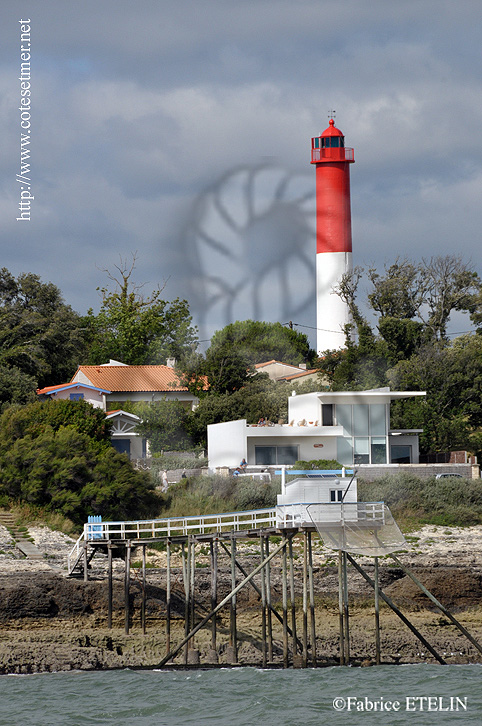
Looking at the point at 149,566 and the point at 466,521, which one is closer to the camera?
the point at 149,566

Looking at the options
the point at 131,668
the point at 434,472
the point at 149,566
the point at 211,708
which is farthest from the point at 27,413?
the point at 211,708

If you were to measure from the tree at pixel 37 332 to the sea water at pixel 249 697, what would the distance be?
4057 centimetres

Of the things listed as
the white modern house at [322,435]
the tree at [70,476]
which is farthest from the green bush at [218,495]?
the white modern house at [322,435]

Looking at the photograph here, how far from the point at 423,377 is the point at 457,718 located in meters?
38.4

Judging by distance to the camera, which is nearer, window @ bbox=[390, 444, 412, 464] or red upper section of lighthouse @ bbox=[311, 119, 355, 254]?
window @ bbox=[390, 444, 412, 464]

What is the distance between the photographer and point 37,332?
249 feet

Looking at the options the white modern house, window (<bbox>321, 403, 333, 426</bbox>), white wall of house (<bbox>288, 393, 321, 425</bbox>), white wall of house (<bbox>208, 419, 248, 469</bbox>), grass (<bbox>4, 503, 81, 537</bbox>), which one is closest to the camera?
grass (<bbox>4, 503, 81, 537</bbox>)

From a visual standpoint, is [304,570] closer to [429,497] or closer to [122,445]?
[429,497]

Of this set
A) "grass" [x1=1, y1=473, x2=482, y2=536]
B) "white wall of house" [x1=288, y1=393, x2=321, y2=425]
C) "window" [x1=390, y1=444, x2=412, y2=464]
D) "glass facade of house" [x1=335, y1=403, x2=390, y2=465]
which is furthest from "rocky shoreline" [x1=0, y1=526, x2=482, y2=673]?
"window" [x1=390, y1=444, x2=412, y2=464]

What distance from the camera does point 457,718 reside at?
24.3m

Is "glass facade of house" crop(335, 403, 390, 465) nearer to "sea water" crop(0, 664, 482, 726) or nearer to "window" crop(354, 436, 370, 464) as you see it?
"window" crop(354, 436, 370, 464)

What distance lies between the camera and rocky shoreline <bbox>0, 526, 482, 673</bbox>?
2917cm

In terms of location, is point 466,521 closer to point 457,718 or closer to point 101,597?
point 101,597

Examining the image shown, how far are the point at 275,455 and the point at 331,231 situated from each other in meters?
15.3
